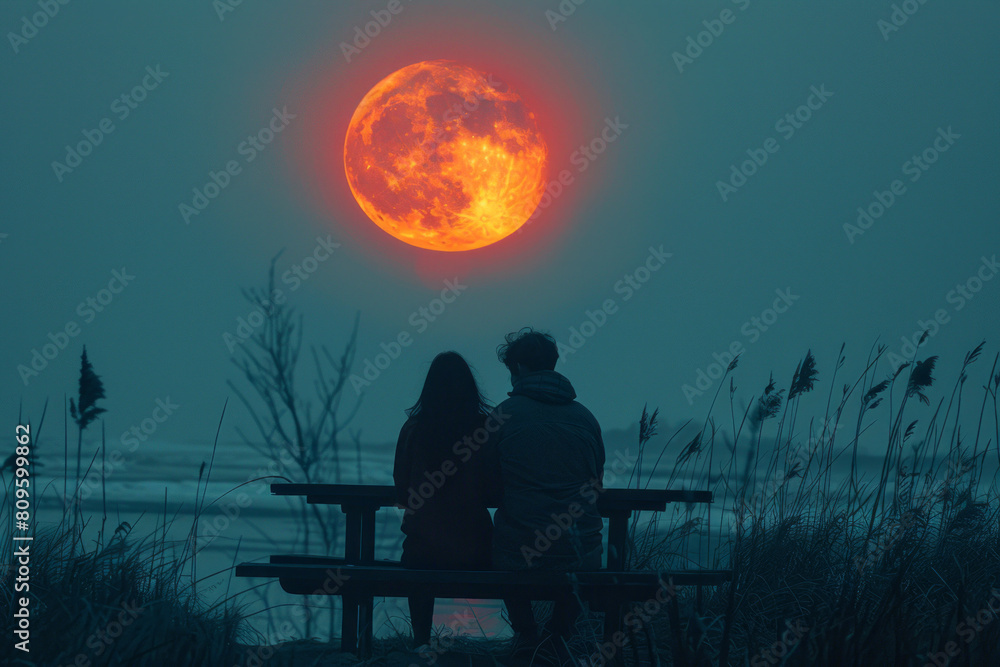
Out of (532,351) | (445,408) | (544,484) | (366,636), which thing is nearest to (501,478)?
(544,484)

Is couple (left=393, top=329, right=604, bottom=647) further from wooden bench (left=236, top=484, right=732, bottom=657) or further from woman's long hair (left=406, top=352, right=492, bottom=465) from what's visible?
wooden bench (left=236, top=484, right=732, bottom=657)

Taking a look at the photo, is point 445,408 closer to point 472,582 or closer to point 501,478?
point 501,478

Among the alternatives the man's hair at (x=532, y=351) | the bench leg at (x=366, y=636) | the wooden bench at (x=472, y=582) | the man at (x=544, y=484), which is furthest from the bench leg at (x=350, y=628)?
the man's hair at (x=532, y=351)

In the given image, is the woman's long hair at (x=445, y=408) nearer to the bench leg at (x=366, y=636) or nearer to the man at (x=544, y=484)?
the man at (x=544, y=484)

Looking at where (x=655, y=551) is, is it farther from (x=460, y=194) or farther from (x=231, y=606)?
(x=460, y=194)

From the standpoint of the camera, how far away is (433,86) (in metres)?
8.23

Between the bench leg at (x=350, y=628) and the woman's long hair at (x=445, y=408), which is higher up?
the woman's long hair at (x=445, y=408)

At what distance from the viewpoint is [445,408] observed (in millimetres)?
3260

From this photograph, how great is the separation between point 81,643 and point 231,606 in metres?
0.96

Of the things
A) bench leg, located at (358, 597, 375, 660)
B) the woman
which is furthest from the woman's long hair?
bench leg, located at (358, 597, 375, 660)

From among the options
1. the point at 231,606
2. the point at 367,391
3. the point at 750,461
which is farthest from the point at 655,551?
the point at 367,391

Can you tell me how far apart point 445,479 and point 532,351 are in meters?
0.57

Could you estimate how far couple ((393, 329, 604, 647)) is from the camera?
3178mm

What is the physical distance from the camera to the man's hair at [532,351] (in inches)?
132
